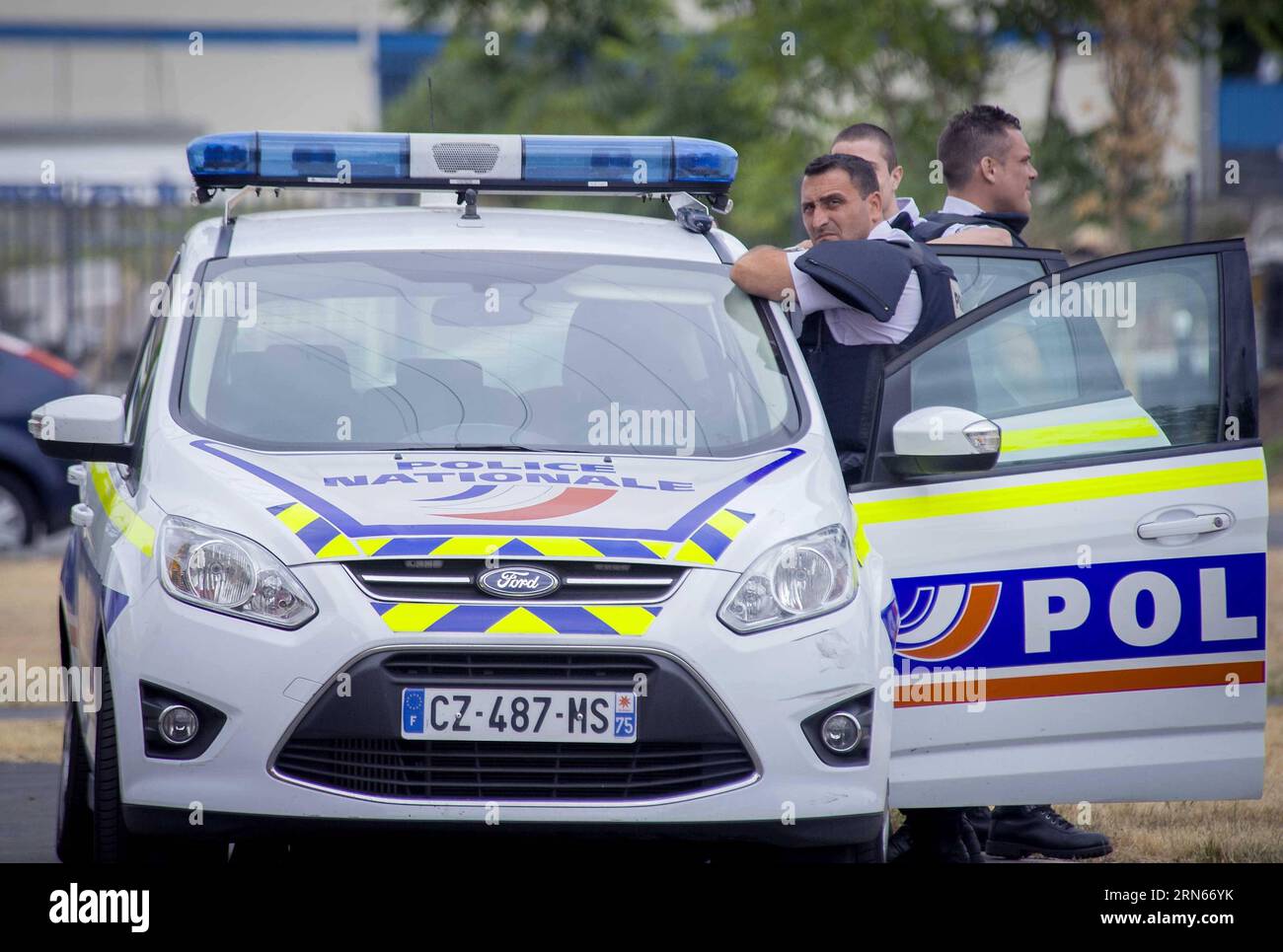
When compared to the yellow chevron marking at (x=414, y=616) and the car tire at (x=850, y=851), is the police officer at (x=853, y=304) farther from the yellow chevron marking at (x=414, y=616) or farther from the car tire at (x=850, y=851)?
the yellow chevron marking at (x=414, y=616)

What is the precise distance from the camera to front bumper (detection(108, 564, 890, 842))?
13.0 feet

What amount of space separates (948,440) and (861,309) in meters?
0.69

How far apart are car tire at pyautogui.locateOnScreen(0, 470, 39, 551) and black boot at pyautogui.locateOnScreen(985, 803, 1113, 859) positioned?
356 inches

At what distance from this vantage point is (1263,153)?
2634cm

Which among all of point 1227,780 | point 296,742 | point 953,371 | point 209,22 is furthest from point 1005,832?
point 209,22

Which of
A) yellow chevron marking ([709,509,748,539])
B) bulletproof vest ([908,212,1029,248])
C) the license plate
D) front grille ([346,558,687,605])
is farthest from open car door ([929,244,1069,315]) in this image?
the license plate

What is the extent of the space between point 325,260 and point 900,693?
1816 mm

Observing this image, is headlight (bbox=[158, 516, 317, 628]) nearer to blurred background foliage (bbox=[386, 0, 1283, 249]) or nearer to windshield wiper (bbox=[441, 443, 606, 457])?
windshield wiper (bbox=[441, 443, 606, 457])

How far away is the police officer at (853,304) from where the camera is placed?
17.0 ft

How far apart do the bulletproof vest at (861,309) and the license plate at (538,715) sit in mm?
1273

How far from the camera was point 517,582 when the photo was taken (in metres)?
4.06

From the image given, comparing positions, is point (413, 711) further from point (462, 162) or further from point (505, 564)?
point (462, 162)
